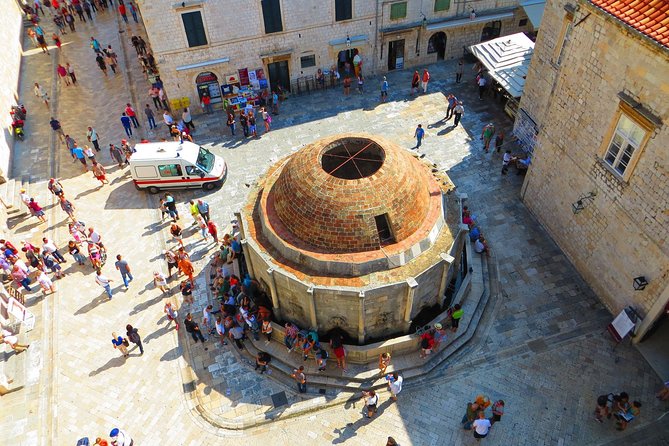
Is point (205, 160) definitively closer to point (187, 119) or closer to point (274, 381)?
point (187, 119)

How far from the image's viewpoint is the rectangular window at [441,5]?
1168 inches

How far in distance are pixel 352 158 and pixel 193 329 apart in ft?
28.2

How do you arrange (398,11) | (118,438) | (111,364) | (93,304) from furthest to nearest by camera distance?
(398,11) → (93,304) → (111,364) → (118,438)

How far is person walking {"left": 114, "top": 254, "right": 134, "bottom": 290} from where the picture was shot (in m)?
19.2

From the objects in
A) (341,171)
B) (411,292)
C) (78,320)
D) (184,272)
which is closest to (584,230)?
(411,292)

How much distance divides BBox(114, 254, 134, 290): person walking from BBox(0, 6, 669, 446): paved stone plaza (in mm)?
409

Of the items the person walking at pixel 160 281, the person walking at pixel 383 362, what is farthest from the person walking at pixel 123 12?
the person walking at pixel 383 362

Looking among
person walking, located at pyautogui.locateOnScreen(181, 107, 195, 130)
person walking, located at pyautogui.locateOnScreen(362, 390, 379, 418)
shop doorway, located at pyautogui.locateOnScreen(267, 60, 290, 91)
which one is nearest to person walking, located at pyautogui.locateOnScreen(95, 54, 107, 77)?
person walking, located at pyautogui.locateOnScreen(181, 107, 195, 130)

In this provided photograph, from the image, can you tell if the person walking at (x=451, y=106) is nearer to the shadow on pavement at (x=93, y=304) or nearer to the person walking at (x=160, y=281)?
the person walking at (x=160, y=281)

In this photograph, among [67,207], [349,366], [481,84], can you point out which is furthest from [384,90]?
[67,207]

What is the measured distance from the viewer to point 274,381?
17.0 m

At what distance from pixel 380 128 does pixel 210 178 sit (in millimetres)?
10215

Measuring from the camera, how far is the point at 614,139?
16484mm

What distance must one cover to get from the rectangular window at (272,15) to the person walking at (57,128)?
13345 millimetres
